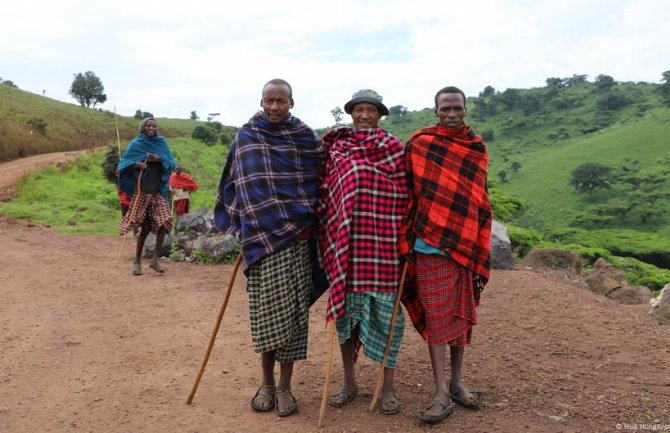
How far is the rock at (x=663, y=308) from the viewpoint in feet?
18.3

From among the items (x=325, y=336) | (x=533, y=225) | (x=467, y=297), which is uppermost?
(x=467, y=297)

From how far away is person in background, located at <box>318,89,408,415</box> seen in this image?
3.32 m

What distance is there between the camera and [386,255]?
11.0ft

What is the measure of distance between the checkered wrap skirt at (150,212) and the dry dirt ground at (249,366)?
0.87 m

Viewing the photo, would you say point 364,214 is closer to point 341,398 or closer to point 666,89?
point 341,398

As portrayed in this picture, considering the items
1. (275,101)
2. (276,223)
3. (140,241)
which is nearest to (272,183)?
(276,223)

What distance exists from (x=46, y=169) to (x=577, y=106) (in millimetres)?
67917

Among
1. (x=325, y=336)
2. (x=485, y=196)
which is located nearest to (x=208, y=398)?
(x=325, y=336)

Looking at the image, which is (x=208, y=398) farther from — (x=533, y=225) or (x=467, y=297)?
(x=533, y=225)

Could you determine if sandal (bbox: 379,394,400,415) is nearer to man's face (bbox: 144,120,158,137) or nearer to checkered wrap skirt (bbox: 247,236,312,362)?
checkered wrap skirt (bbox: 247,236,312,362)

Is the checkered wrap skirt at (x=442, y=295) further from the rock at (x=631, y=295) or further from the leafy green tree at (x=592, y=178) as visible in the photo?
the leafy green tree at (x=592, y=178)

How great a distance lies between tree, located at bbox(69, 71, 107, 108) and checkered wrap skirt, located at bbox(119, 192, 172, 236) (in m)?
48.1

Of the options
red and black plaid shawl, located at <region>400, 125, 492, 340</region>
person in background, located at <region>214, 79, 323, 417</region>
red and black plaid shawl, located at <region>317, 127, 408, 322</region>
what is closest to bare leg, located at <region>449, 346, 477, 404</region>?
red and black plaid shawl, located at <region>400, 125, 492, 340</region>

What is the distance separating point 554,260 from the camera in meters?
9.05
